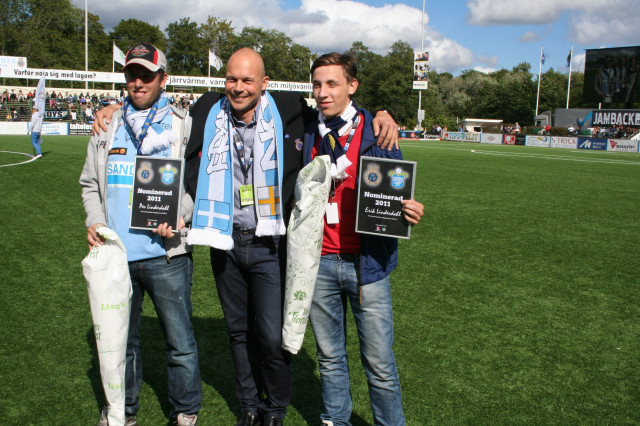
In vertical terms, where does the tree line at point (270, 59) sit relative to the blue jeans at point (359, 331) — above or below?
above

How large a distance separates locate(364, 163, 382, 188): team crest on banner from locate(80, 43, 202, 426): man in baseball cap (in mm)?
1034

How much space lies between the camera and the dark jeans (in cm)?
288

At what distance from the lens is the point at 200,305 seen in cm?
524

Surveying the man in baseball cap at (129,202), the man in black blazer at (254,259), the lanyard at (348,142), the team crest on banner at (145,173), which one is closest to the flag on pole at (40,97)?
the man in baseball cap at (129,202)

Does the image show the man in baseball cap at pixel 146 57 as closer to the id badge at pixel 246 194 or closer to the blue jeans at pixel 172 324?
the id badge at pixel 246 194

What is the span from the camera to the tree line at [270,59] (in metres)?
62.1

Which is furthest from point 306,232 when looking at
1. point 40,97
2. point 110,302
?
point 40,97

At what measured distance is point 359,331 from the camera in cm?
272

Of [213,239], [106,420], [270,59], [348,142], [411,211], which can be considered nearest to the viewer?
[411,211]

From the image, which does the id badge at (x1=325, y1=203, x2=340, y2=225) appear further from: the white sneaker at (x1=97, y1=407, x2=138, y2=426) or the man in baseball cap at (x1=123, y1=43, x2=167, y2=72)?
the white sneaker at (x1=97, y1=407, x2=138, y2=426)

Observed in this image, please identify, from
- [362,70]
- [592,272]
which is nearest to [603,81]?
[592,272]

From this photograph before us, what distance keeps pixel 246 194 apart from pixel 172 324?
2.77 ft

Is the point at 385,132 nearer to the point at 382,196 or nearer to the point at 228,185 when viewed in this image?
the point at 382,196

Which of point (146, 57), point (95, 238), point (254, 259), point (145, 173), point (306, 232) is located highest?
point (146, 57)
